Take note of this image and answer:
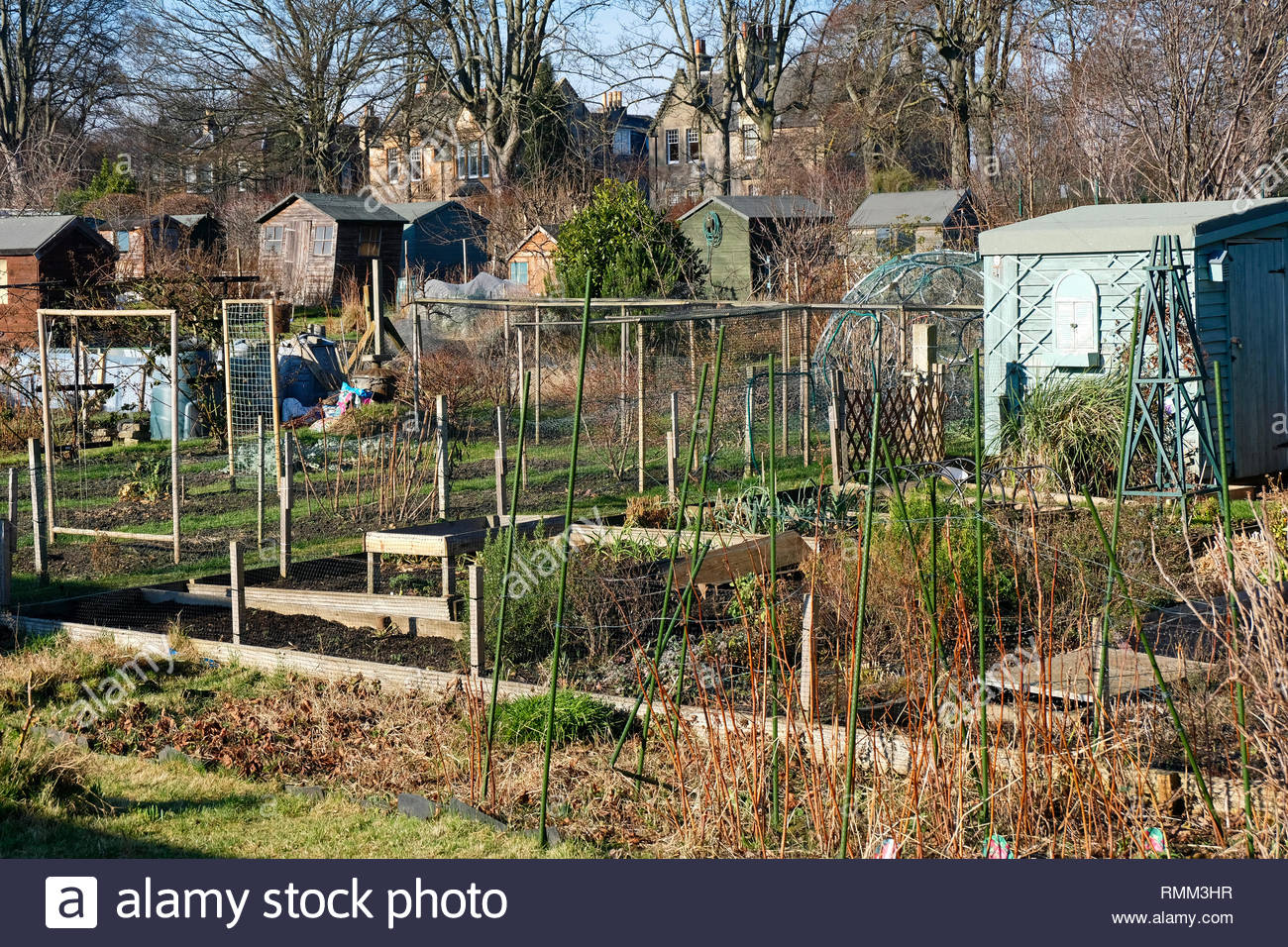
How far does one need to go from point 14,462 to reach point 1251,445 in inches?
519

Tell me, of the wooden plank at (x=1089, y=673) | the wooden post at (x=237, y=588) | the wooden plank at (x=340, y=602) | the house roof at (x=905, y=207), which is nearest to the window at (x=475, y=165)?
the house roof at (x=905, y=207)

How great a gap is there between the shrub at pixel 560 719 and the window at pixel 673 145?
5318 centimetres

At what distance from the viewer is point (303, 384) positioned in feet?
65.5

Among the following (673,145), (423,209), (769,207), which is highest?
(673,145)

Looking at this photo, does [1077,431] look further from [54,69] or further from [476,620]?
[54,69]

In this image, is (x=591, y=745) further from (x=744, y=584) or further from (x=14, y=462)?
(x=14, y=462)

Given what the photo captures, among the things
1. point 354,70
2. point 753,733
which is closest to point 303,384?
point 753,733

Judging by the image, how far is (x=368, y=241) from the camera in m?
35.5

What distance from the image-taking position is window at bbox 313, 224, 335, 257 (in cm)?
3503

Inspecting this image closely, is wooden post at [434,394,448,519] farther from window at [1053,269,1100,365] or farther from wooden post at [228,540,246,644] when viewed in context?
window at [1053,269,1100,365]

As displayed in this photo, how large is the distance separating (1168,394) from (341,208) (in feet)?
92.0

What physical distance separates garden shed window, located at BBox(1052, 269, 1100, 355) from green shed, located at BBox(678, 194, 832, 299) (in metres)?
17.7

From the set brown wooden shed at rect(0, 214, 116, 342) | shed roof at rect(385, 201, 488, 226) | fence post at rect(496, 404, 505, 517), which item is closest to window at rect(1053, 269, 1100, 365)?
fence post at rect(496, 404, 505, 517)

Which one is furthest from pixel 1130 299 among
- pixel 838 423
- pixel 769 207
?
pixel 769 207
